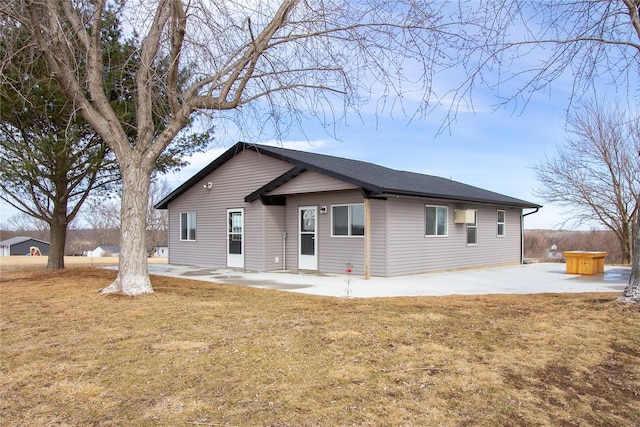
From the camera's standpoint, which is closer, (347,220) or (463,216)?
(347,220)

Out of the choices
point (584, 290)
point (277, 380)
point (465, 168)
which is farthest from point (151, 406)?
point (465, 168)

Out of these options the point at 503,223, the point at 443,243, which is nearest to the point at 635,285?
the point at 443,243

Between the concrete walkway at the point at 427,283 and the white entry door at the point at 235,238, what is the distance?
1.13m

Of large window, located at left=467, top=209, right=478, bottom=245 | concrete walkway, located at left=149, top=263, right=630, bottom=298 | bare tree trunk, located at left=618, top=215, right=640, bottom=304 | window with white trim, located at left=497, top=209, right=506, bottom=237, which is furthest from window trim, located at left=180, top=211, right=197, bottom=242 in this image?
bare tree trunk, located at left=618, top=215, right=640, bottom=304

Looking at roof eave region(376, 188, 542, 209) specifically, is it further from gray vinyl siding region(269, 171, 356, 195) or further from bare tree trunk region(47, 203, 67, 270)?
bare tree trunk region(47, 203, 67, 270)

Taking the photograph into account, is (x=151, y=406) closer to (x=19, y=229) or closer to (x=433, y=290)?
(x=433, y=290)

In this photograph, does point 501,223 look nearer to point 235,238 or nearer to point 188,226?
point 235,238

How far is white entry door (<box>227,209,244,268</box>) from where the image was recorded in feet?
48.1

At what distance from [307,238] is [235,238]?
2.71 m

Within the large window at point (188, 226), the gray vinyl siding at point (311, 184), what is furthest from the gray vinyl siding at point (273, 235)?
the large window at point (188, 226)

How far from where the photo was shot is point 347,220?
41.1 feet

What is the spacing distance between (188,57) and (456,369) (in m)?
6.62

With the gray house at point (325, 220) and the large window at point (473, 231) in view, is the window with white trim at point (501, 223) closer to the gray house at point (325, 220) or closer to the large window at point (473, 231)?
the gray house at point (325, 220)

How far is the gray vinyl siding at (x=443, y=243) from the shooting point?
12055 millimetres
